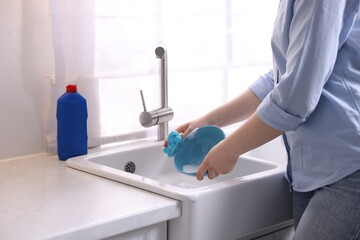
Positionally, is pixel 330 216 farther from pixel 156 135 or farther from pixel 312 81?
pixel 156 135

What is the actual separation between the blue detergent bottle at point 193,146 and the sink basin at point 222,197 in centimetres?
10

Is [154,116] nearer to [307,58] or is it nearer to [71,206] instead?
[71,206]

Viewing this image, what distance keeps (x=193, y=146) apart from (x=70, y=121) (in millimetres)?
351

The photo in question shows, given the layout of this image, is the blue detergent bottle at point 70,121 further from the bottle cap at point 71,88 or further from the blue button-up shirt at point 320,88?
the blue button-up shirt at point 320,88

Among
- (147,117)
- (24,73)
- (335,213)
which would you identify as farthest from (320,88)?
(24,73)

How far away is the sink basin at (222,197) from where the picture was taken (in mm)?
1237

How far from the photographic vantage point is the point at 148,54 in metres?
A: 1.80

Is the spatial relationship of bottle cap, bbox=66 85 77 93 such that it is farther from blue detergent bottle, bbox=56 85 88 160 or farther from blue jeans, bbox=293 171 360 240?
blue jeans, bbox=293 171 360 240

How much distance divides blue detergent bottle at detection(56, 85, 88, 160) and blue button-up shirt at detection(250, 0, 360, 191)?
0.61 m

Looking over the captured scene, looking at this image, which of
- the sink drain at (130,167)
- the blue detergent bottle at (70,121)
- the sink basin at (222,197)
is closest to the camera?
the sink basin at (222,197)

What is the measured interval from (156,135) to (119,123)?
0.16 meters

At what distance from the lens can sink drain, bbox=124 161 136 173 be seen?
1695mm

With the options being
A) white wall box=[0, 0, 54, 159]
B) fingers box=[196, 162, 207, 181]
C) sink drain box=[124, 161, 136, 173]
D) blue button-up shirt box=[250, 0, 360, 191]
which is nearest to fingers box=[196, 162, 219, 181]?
fingers box=[196, 162, 207, 181]

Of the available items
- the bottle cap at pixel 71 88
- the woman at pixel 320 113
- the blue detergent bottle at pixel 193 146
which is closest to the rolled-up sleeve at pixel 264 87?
the blue detergent bottle at pixel 193 146
